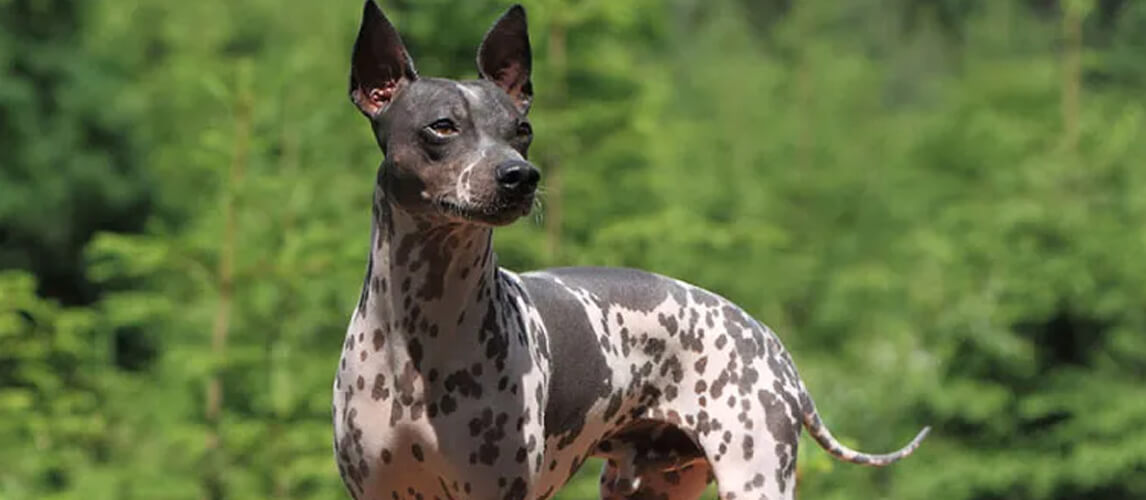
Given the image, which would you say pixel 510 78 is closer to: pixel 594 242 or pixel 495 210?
pixel 495 210

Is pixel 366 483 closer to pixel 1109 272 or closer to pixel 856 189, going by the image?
pixel 1109 272

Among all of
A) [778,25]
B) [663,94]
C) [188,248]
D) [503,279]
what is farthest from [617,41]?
[778,25]

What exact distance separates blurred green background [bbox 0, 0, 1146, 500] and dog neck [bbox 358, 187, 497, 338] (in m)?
2.78

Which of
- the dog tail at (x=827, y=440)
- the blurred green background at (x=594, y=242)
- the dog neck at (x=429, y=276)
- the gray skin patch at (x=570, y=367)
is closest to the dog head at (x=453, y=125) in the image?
the dog neck at (x=429, y=276)

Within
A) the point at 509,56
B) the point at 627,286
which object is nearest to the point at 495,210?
the point at 509,56

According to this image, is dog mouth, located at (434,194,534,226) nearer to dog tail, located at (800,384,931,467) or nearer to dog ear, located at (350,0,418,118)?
dog ear, located at (350,0,418,118)

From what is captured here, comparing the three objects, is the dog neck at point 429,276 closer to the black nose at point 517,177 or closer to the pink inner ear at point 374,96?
the pink inner ear at point 374,96

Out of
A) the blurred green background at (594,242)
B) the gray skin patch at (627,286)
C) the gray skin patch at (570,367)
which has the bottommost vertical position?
the blurred green background at (594,242)

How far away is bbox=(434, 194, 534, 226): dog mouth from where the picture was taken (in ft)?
12.3

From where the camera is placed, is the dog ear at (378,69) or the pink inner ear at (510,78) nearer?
the dog ear at (378,69)

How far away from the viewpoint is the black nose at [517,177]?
12.2 feet

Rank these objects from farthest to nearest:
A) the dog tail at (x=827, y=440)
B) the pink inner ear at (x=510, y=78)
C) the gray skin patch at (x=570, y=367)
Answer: the dog tail at (x=827, y=440), the gray skin patch at (x=570, y=367), the pink inner ear at (x=510, y=78)

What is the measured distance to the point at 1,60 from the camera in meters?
18.0

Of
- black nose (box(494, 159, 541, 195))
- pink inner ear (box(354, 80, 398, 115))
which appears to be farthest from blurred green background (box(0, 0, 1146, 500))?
black nose (box(494, 159, 541, 195))
